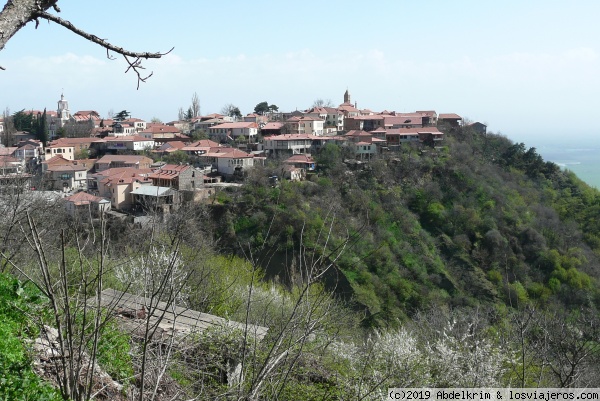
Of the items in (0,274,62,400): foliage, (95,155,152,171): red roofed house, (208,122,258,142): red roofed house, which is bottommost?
(95,155,152,171): red roofed house

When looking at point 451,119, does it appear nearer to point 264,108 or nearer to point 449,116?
point 449,116

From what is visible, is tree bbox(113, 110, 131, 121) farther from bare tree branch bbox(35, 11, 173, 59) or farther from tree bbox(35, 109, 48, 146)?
bare tree branch bbox(35, 11, 173, 59)

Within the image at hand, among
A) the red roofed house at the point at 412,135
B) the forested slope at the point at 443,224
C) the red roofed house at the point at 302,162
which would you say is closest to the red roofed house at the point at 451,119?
the red roofed house at the point at 412,135

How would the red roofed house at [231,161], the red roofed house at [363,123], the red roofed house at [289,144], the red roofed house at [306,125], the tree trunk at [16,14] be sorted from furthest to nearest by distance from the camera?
the red roofed house at [363,123] → the red roofed house at [306,125] → the red roofed house at [289,144] → the red roofed house at [231,161] → the tree trunk at [16,14]

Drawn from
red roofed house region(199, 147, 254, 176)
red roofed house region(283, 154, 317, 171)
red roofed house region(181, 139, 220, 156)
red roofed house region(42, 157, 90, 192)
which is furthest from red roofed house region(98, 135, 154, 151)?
red roofed house region(283, 154, 317, 171)

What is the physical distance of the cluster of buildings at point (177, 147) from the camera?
32.6 m

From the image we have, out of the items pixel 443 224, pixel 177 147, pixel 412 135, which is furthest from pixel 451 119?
pixel 177 147

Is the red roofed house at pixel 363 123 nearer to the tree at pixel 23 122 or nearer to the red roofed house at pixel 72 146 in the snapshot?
the red roofed house at pixel 72 146

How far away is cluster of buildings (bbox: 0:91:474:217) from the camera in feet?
107

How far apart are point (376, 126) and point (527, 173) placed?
14830mm

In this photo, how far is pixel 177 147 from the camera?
1736 inches

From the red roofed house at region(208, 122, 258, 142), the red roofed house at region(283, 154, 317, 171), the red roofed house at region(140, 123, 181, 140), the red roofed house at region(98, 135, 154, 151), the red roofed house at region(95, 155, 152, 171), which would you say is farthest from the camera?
the red roofed house at region(140, 123, 181, 140)

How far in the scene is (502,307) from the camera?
Result: 23875mm

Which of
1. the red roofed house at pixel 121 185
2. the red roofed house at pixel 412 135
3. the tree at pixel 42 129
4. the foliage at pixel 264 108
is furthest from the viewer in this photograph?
the foliage at pixel 264 108
